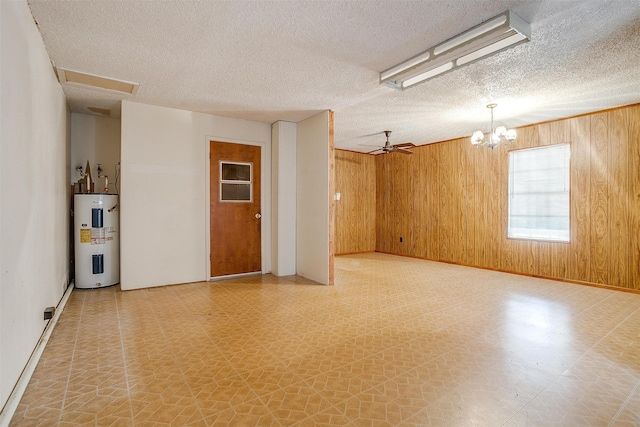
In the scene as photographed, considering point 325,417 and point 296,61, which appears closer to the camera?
point 325,417

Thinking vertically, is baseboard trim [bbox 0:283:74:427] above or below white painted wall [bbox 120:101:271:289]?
below

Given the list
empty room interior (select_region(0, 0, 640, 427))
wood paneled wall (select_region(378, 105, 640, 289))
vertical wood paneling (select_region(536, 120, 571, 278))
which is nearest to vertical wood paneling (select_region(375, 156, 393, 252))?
wood paneled wall (select_region(378, 105, 640, 289))

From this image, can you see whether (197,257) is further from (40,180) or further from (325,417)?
(325,417)

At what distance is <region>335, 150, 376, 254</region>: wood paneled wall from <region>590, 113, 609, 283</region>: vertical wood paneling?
4.74 metres

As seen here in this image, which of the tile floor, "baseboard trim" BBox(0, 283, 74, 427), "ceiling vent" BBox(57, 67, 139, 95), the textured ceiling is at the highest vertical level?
Answer: "ceiling vent" BBox(57, 67, 139, 95)

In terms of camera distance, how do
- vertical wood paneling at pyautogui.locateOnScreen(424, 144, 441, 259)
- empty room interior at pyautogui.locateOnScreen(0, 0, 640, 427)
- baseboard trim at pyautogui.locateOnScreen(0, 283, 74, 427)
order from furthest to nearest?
vertical wood paneling at pyautogui.locateOnScreen(424, 144, 441, 259) → empty room interior at pyautogui.locateOnScreen(0, 0, 640, 427) → baseboard trim at pyautogui.locateOnScreen(0, 283, 74, 427)

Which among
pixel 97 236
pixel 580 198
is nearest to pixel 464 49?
pixel 580 198

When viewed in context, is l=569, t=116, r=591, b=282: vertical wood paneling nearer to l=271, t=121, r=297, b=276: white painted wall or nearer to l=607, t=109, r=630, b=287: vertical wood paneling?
l=607, t=109, r=630, b=287: vertical wood paneling

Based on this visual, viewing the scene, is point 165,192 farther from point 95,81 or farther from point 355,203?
point 355,203

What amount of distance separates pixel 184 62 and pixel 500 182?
572 centimetres

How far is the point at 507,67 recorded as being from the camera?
3256mm

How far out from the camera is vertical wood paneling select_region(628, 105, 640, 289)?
4387mm

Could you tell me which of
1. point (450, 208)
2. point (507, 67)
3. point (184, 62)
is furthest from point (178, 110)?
point (450, 208)

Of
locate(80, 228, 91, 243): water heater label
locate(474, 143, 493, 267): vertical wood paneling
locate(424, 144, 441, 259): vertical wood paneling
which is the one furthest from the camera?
locate(424, 144, 441, 259): vertical wood paneling
